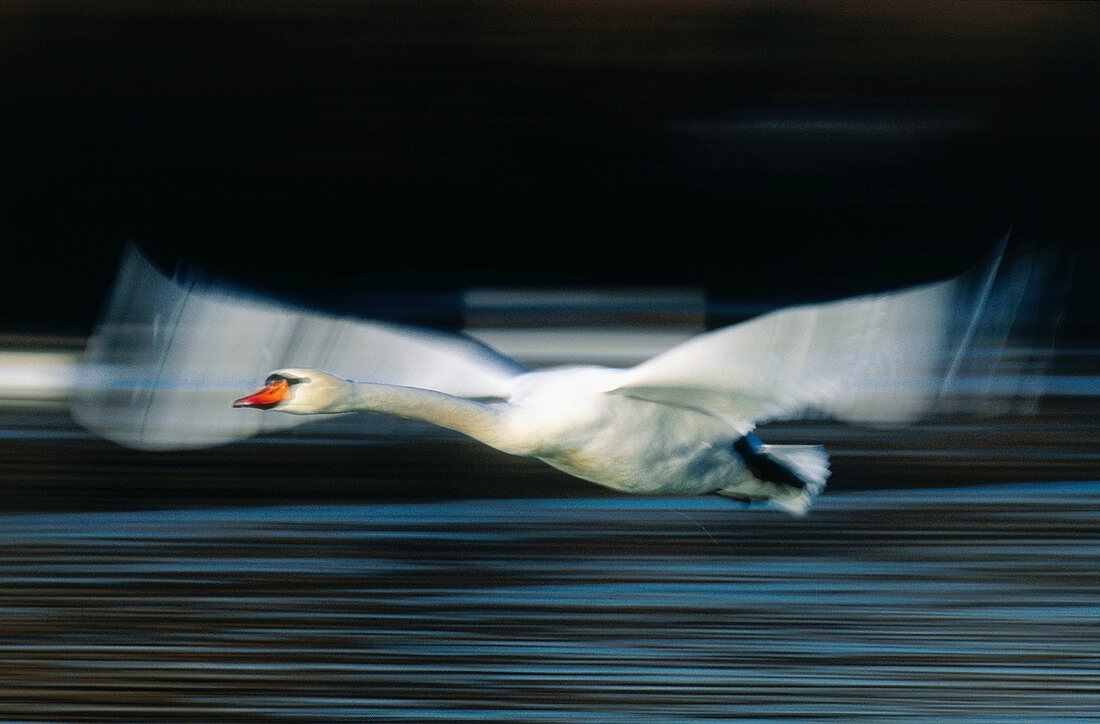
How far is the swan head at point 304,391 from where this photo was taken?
411cm

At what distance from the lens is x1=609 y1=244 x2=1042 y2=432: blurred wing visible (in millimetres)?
3531

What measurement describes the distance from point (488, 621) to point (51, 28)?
12265 millimetres

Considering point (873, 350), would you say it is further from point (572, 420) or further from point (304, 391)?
point (304, 391)

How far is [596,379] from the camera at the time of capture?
411 cm

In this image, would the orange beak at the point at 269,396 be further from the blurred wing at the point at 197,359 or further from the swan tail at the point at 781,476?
the swan tail at the point at 781,476

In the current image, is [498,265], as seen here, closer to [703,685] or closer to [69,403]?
[69,403]

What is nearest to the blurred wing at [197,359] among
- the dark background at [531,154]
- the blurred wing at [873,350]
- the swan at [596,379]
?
the swan at [596,379]

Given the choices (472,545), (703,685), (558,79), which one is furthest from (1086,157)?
(703,685)

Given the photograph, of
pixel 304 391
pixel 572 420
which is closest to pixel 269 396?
pixel 304 391

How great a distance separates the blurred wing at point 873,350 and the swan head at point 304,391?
31.0 inches

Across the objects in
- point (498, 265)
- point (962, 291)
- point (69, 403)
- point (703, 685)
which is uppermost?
point (498, 265)

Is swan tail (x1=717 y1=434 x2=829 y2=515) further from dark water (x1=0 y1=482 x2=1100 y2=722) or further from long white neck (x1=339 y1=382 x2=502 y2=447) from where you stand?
long white neck (x1=339 y1=382 x2=502 y2=447)

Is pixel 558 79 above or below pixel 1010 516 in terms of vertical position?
above

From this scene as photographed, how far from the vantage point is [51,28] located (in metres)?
15.5
